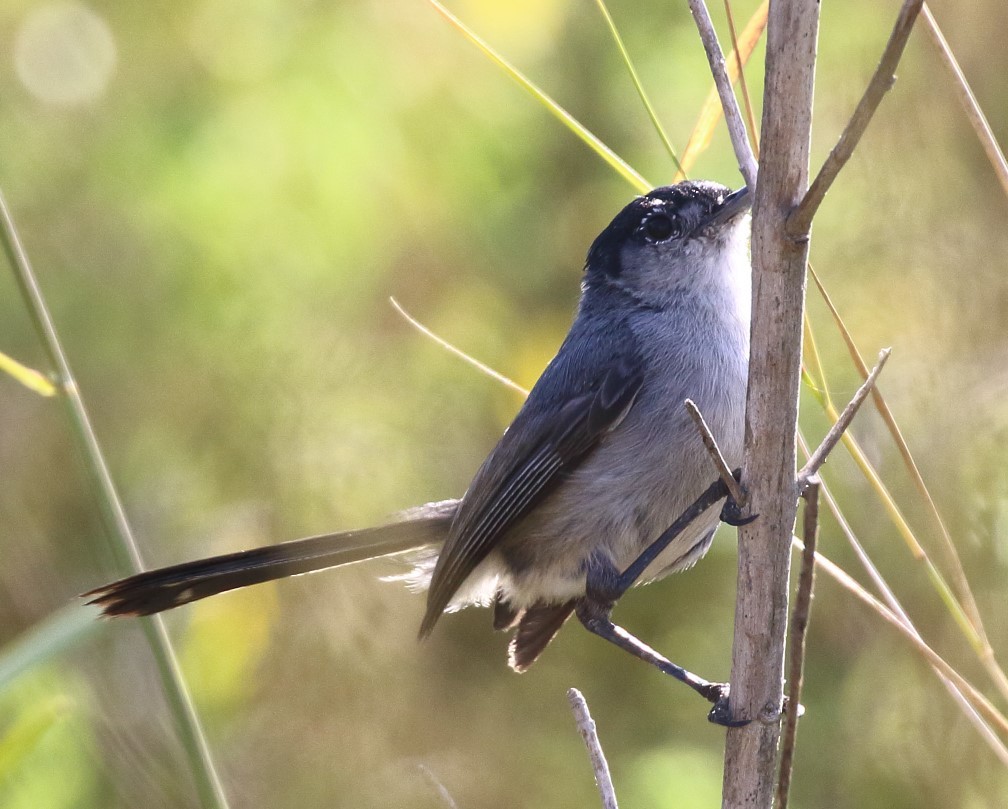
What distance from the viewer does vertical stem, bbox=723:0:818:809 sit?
52.7 inches

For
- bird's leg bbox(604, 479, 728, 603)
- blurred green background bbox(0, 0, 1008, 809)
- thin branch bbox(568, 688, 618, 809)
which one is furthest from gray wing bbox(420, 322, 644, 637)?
thin branch bbox(568, 688, 618, 809)

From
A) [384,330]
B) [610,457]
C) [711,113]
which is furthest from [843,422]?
[384,330]

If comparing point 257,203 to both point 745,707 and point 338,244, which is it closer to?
point 338,244

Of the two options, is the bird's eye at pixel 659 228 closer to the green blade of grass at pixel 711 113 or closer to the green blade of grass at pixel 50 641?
the green blade of grass at pixel 711 113

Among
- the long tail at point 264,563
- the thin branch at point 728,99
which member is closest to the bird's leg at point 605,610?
the long tail at point 264,563

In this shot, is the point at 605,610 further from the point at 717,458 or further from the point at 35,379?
the point at 35,379

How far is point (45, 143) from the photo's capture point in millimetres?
3586

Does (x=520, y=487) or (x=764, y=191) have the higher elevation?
(x=764, y=191)

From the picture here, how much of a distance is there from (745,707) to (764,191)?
0.66 metres

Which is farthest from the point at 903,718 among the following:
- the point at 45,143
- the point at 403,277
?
the point at 45,143

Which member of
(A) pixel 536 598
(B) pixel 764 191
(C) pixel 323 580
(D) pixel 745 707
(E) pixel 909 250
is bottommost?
(C) pixel 323 580

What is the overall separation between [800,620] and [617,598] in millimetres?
1054

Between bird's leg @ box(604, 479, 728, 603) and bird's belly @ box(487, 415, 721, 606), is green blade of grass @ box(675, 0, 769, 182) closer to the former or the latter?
bird's leg @ box(604, 479, 728, 603)

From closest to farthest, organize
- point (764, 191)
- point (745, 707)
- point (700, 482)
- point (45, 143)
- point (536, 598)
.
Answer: point (764, 191)
point (745, 707)
point (700, 482)
point (536, 598)
point (45, 143)
